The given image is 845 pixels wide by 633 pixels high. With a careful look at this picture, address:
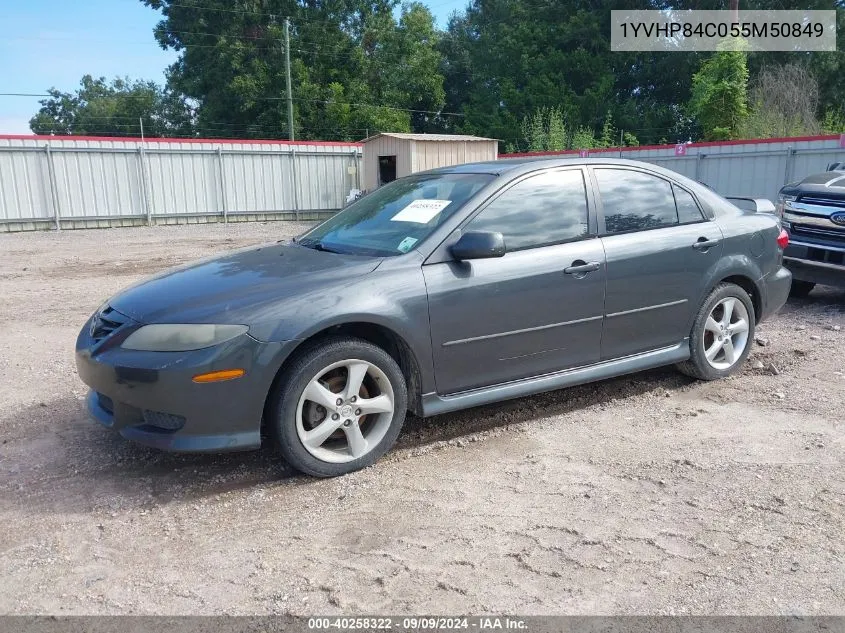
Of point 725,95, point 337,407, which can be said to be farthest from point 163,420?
point 725,95

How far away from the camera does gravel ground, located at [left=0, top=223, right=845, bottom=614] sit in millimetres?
2670

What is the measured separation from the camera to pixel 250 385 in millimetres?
3354

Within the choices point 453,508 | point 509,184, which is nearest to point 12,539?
point 453,508

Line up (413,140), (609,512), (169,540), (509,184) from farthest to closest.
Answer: (413,140) → (509,184) → (609,512) → (169,540)

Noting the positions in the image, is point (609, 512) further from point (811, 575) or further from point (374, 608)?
point (374, 608)

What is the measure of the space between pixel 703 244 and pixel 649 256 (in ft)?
1.78

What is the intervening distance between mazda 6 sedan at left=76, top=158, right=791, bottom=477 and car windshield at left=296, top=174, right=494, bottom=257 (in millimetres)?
15

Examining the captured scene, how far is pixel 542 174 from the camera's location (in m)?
4.38

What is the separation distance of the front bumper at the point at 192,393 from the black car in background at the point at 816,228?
20.6 ft

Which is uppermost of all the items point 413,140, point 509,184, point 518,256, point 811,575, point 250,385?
point 413,140

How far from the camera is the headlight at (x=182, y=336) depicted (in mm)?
3322

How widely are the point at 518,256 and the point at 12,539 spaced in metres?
2.90

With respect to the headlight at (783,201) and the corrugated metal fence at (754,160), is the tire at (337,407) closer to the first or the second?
the headlight at (783,201)

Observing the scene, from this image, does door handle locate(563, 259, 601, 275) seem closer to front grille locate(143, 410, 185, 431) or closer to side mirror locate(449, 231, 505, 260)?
side mirror locate(449, 231, 505, 260)
